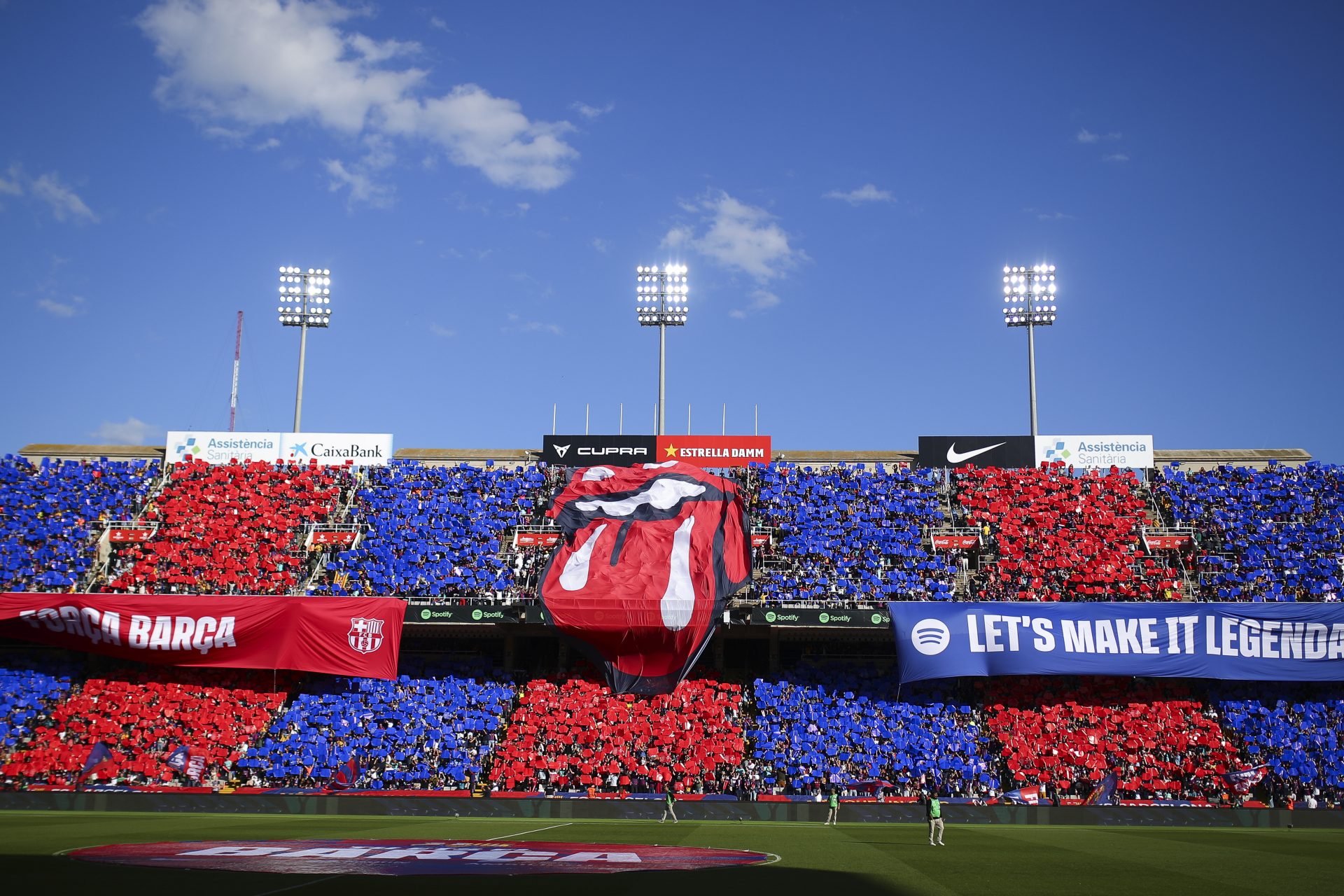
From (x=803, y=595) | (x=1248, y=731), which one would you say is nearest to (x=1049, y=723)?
(x=1248, y=731)

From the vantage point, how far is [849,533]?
44.3m

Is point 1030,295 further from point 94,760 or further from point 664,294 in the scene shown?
point 94,760

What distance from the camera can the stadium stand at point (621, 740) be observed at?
35656mm

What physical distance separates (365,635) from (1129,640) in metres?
27.8

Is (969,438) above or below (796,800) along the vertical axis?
above

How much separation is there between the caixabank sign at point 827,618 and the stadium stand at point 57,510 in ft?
92.8

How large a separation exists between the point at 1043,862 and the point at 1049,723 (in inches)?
788

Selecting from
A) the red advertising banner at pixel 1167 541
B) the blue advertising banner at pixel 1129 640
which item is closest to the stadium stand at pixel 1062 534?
the red advertising banner at pixel 1167 541

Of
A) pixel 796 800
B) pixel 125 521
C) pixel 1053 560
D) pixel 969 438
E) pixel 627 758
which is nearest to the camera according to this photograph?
pixel 796 800

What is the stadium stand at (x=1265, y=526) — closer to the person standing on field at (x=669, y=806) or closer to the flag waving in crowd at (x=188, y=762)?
the person standing on field at (x=669, y=806)

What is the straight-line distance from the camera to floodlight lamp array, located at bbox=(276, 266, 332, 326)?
54781mm

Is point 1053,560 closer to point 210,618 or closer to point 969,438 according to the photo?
point 969,438

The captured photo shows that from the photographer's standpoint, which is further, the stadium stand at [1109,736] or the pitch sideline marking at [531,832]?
the stadium stand at [1109,736]

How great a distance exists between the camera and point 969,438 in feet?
162
